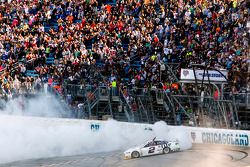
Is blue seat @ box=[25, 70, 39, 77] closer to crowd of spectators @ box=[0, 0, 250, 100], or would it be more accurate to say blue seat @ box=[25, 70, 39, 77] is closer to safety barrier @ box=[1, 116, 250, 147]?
crowd of spectators @ box=[0, 0, 250, 100]

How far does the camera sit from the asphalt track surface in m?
21.7

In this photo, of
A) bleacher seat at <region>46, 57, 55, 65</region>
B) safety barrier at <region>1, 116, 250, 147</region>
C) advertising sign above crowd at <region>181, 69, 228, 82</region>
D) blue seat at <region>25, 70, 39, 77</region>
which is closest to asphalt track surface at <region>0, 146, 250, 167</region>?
safety barrier at <region>1, 116, 250, 147</region>

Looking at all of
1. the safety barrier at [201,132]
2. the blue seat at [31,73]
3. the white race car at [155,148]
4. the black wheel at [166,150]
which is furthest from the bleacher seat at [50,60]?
the black wheel at [166,150]

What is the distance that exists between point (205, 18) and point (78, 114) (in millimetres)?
7719

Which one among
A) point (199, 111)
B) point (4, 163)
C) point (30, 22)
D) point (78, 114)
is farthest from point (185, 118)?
point (30, 22)

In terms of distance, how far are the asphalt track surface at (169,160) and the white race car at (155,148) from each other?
0.31 meters

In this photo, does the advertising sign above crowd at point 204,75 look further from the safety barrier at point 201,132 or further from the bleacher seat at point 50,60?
the bleacher seat at point 50,60

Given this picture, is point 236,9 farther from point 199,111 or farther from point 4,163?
point 4,163

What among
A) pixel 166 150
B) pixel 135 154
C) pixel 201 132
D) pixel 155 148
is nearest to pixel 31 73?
pixel 135 154

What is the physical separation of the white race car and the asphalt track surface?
0.31 metres

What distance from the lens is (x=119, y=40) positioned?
31297 millimetres

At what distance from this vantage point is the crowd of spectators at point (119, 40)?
27.2m

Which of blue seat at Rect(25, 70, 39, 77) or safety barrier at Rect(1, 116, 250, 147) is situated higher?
blue seat at Rect(25, 70, 39, 77)

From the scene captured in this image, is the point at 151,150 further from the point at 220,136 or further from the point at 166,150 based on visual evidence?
the point at 220,136
